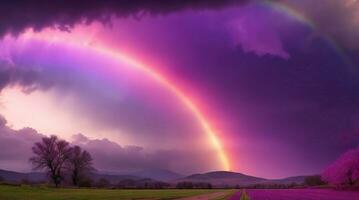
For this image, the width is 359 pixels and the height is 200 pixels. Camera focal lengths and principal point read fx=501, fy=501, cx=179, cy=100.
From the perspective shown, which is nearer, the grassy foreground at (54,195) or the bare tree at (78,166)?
the grassy foreground at (54,195)

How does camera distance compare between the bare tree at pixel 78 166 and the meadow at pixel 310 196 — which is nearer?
the meadow at pixel 310 196

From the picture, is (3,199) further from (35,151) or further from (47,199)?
(35,151)

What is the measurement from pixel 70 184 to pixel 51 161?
10.8m

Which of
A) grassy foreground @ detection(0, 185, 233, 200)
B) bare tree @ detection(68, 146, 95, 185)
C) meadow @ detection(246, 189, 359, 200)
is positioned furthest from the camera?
bare tree @ detection(68, 146, 95, 185)

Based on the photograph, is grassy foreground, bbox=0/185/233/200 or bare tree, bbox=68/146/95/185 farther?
bare tree, bbox=68/146/95/185

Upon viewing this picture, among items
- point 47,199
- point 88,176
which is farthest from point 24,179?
point 47,199

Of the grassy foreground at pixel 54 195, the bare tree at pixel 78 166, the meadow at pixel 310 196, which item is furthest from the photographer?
the bare tree at pixel 78 166

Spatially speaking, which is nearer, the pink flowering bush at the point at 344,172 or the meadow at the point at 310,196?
the meadow at the point at 310,196

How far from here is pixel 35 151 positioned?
173875 mm

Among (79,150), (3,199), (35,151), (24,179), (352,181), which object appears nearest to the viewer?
(3,199)

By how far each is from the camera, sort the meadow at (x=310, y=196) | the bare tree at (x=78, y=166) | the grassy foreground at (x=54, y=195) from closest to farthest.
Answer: the meadow at (x=310, y=196) → the grassy foreground at (x=54, y=195) → the bare tree at (x=78, y=166)

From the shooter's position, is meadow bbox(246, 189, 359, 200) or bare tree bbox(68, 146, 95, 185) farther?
bare tree bbox(68, 146, 95, 185)

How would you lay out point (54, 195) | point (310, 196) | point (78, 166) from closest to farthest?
point (310, 196)
point (54, 195)
point (78, 166)

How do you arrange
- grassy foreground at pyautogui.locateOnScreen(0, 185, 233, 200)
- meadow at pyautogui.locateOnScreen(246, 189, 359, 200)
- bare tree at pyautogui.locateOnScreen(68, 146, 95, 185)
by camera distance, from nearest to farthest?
meadow at pyautogui.locateOnScreen(246, 189, 359, 200)
grassy foreground at pyautogui.locateOnScreen(0, 185, 233, 200)
bare tree at pyautogui.locateOnScreen(68, 146, 95, 185)
